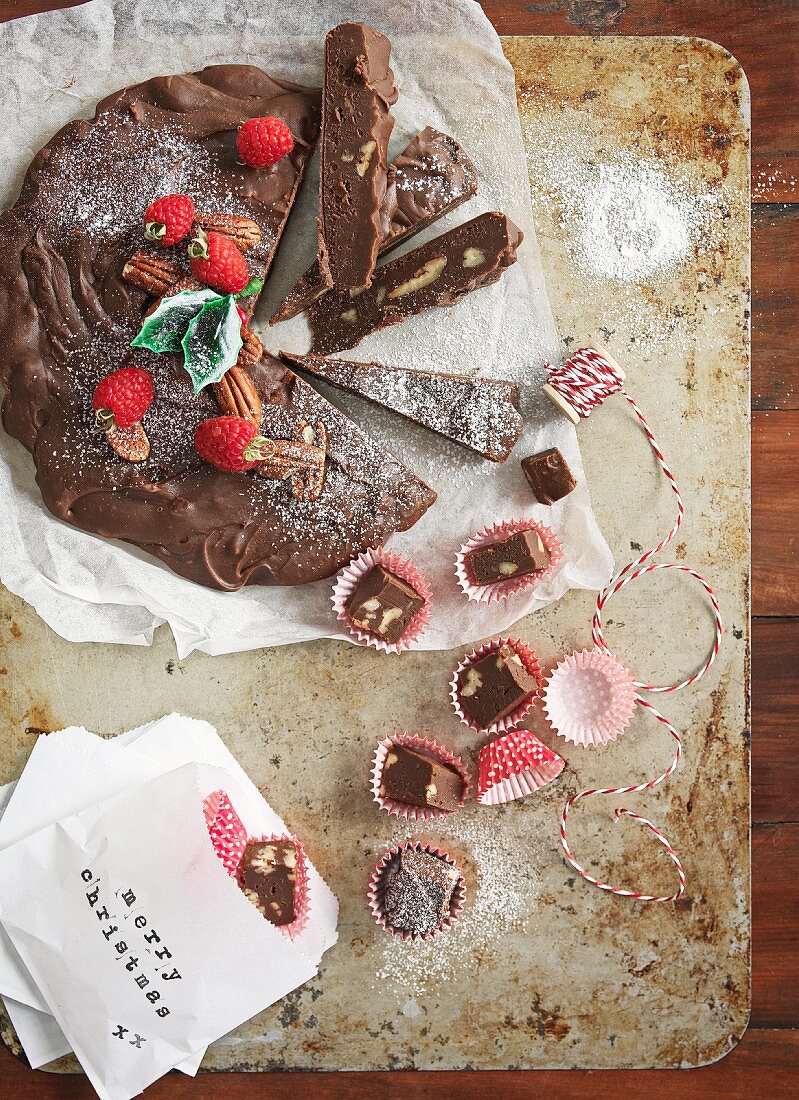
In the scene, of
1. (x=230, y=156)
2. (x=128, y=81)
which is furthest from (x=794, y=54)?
(x=128, y=81)

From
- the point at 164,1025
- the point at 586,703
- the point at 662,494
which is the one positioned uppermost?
the point at 662,494

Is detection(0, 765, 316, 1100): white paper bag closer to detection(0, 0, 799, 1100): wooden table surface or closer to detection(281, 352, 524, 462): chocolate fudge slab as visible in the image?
detection(0, 0, 799, 1100): wooden table surface

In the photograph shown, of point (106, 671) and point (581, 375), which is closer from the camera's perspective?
point (581, 375)

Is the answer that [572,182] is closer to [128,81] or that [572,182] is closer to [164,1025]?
[128,81]

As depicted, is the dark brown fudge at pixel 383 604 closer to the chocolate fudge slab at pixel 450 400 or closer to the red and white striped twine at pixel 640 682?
the chocolate fudge slab at pixel 450 400

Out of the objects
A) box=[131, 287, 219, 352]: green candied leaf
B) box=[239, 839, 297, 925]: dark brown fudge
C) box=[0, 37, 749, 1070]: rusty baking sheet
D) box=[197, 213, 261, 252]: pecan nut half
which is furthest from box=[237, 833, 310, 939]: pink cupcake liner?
box=[197, 213, 261, 252]: pecan nut half

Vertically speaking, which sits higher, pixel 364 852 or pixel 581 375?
pixel 581 375

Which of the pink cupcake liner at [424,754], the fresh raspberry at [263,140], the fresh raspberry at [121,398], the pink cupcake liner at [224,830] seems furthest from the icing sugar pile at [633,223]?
the pink cupcake liner at [224,830]
